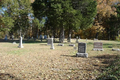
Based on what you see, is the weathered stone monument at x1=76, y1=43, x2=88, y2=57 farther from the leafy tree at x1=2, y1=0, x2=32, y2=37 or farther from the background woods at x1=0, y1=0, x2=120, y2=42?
the leafy tree at x1=2, y1=0, x2=32, y2=37

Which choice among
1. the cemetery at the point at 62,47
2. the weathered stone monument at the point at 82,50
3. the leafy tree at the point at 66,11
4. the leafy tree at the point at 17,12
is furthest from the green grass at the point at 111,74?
the leafy tree at the point at 17,12

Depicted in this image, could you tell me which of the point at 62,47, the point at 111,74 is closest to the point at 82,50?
the point at 111,74

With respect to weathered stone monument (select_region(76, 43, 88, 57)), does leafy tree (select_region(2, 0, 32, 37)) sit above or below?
above

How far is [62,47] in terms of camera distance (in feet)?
60.1

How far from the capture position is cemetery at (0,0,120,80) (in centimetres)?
607

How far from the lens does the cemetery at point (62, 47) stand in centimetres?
607

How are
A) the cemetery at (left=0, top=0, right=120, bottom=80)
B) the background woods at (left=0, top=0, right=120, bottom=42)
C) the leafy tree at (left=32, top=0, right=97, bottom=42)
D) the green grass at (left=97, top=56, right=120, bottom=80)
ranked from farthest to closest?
the background woods at (left=0, top=0, right=120, bottom=42) < the leafy tree at (left=32, top=0, right=97, bottom=42) < the cemetery at (left=0, top=0, right=120, bottom=80) < the green grass at (left=97, top=56, right=120, bottom=80)

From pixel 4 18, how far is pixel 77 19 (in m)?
18.9

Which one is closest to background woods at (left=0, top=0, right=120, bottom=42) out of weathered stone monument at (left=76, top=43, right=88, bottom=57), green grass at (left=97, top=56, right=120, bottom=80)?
weathered stone monument at (left=76, top=43, right=88, bottom=57)

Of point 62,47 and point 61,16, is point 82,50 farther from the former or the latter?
point 61,16

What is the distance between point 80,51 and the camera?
1061cm

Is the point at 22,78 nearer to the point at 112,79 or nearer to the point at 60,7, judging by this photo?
the point at 112,79

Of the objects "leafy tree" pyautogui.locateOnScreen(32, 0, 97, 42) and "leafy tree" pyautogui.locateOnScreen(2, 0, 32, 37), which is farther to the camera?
"leafy tree" pyautogui.locateOnScreen(2, 0, 32, 37)

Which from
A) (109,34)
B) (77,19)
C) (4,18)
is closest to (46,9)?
(77,19)
